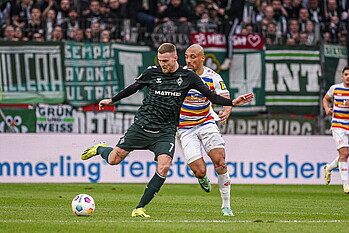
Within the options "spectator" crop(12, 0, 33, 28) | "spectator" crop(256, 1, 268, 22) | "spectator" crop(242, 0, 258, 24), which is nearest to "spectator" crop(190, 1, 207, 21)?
"spectator" crop(242, 0, 258, 24)

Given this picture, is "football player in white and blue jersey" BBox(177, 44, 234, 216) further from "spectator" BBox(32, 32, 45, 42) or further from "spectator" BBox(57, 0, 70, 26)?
"spectator" BBox(57, 0, 70, 26)

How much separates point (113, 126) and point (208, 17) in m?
4.37

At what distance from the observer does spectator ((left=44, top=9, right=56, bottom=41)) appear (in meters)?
19.5

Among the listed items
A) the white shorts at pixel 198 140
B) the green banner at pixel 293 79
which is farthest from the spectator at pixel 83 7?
the white shorts at pixel 198 140

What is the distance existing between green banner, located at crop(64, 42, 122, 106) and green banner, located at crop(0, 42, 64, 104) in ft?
0.74

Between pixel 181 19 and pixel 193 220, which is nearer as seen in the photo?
pixel 193 220

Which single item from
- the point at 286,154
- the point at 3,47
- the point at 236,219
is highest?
the point at 3,47

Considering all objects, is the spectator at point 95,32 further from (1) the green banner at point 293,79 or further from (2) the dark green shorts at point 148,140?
(2) the dark green shorts at point 148,140

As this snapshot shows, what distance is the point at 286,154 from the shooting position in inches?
776

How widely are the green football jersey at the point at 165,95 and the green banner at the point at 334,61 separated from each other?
10.6m

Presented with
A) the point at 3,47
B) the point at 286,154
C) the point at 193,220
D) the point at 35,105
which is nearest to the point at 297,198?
the point at 286,154

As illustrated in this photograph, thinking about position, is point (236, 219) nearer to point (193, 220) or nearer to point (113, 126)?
point (193, 220)

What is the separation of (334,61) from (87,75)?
6.62 metres

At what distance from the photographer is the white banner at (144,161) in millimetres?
18844
